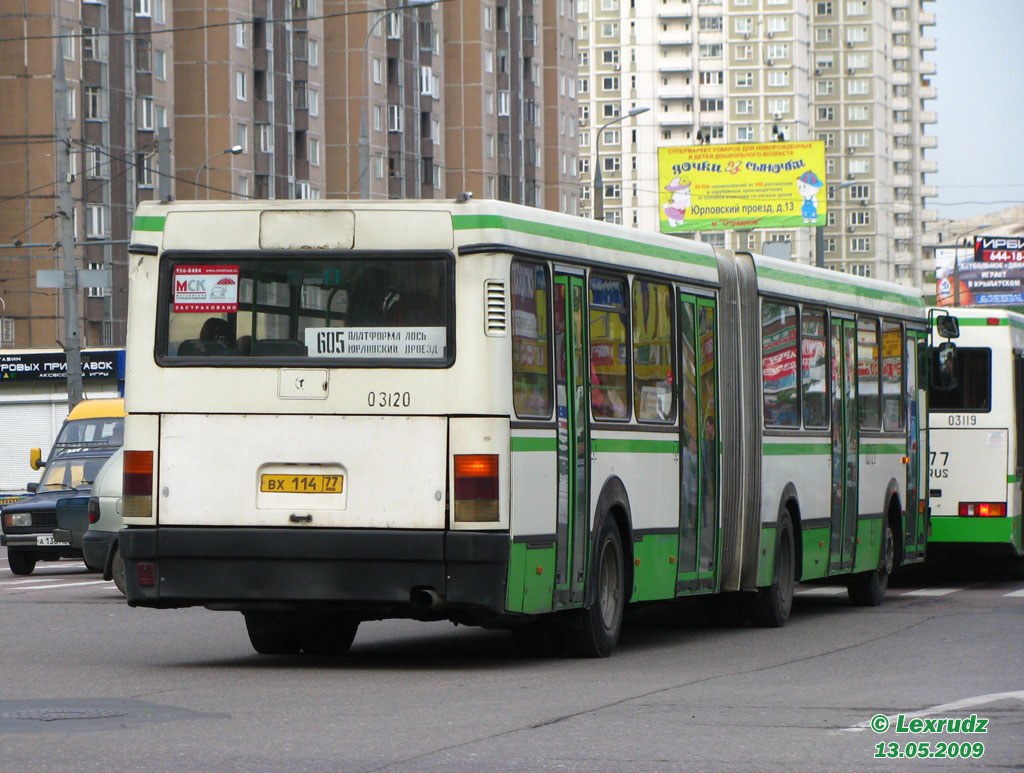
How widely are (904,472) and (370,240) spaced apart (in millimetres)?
9670

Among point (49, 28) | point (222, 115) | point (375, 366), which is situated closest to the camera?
point (375, 366)

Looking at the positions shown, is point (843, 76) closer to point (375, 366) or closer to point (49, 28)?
point (49, 28)

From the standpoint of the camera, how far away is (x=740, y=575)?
16500mm

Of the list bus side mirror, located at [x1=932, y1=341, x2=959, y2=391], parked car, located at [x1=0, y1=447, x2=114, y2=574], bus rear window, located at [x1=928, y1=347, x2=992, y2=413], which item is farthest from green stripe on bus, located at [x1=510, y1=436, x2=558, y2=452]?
parked car, located at [x1=0, y1=447, x2=114, y2=574]

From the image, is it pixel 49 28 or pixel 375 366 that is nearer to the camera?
pixel 375 366

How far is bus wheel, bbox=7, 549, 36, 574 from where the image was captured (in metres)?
28.2

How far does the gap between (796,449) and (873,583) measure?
306 cm

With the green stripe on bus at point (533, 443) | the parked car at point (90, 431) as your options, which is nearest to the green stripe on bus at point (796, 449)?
the green stripe on bus at point (533, 443)

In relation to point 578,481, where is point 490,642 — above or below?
below

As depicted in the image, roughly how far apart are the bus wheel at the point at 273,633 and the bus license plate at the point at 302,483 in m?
1.44

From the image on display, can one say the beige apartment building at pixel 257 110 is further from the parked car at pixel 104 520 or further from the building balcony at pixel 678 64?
the building balcony at pixel 678 64

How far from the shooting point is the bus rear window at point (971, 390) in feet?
77.8

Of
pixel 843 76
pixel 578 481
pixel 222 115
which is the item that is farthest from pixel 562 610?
pixel 843 76
